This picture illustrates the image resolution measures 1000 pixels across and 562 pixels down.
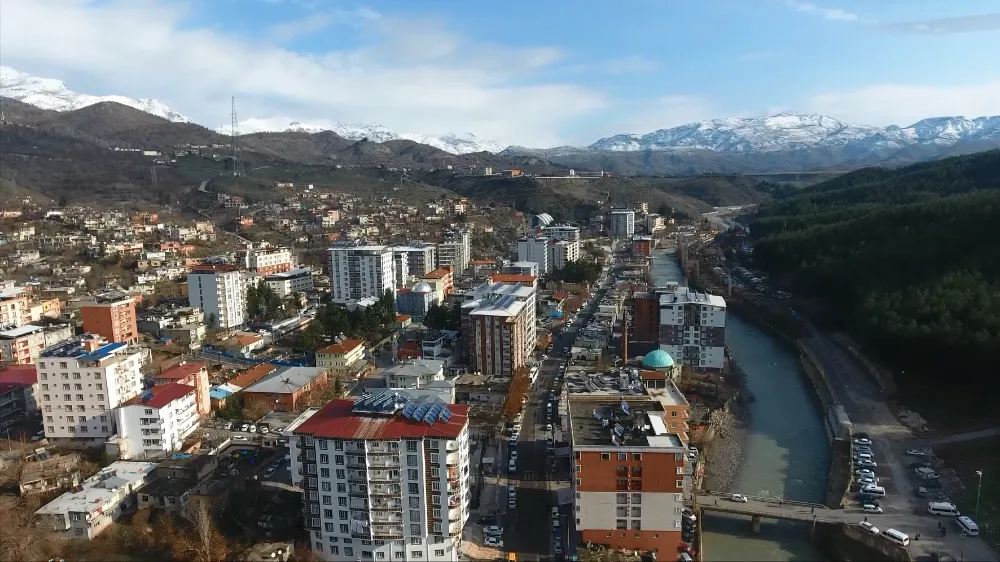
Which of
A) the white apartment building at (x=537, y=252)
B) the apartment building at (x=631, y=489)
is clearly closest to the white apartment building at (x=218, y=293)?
the white apartment building at (x=537, y=252)

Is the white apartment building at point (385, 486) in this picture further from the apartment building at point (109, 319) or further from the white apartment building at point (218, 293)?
the white apartment building at point (218, 293)

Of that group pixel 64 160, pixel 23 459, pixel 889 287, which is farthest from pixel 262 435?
pixel 64 160

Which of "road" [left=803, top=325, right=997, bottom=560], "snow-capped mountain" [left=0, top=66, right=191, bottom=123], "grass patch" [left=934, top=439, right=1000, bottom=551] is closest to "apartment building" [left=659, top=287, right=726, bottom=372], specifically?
"road" [left=803, top=325, right=997, bottom=560]

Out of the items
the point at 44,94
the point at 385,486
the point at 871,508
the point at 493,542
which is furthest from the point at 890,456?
the point at 44,94

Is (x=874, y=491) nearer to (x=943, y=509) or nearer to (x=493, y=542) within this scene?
(x=943, y=509)

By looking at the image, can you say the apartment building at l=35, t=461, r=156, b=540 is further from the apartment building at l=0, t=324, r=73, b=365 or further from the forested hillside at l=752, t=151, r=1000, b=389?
the forested hillside at l=752, t=151, r=1000, b=389

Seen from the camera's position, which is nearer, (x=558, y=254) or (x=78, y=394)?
(x=78, y=394)

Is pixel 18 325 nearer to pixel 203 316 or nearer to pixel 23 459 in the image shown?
pixel 203 316

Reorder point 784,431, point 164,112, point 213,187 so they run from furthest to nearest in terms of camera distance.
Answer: point 164,112
point 213,187
point 784,431
